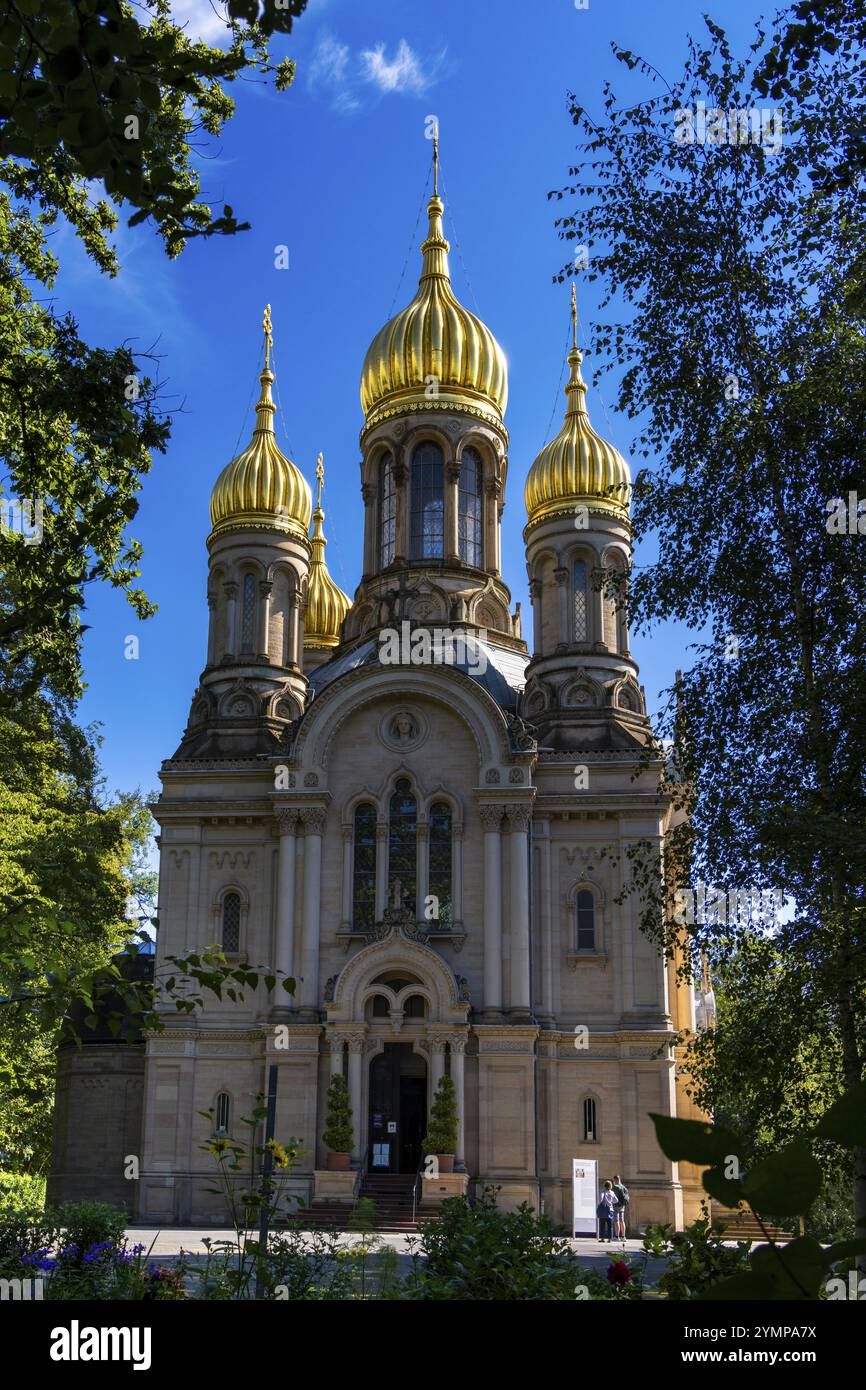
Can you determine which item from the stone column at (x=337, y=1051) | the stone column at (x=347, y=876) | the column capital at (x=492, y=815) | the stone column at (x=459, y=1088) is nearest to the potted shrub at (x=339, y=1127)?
the stone column at (x=337, y=1051)

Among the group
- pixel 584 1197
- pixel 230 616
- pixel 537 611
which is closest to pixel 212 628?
pixel 230 616

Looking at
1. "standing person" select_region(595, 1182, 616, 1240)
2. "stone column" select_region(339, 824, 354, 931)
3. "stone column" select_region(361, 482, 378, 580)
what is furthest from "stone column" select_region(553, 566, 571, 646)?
"standing person" select_region(595, 1182, 616, 1240)

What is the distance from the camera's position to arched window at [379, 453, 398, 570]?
4172cm

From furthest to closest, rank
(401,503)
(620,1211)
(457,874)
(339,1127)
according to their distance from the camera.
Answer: (401,503), (457,874), (339,1127), (620,1211)

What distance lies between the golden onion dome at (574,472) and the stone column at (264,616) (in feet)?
25.8

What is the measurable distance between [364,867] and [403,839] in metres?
1.19

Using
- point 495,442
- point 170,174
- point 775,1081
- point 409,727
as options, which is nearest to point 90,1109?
point 409,727

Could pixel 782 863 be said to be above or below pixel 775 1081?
above

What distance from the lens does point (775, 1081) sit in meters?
13.5

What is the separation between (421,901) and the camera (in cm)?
3309

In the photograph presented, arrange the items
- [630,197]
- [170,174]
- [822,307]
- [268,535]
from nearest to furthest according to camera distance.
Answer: [170,174]
[822,307]
[630,197]
[268,535]

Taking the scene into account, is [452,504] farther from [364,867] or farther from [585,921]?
[585,921]

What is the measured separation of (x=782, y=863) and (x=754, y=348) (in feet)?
17.6
